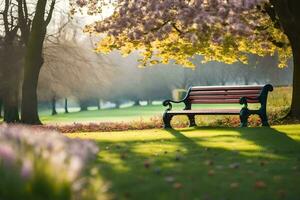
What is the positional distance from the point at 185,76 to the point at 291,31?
2587 inches

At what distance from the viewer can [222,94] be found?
58.8 ft

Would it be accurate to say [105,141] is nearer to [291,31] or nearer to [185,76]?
[291,31]

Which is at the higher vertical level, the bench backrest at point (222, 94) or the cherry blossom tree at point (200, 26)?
the cherry blossom tree at point (200, 26)

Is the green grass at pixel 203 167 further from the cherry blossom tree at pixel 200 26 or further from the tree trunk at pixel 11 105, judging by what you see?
the tree trunk at pixel 11 105

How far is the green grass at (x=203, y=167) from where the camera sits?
6969mm

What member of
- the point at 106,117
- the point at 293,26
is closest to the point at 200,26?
the point at 293,26

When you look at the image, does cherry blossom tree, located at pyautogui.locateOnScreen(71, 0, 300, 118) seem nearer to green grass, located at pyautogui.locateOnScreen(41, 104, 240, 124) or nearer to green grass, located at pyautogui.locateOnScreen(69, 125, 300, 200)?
green grass, located at pyautogui.locateOnScreen(69, 125, 300, 200)

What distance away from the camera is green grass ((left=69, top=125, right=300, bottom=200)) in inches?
274

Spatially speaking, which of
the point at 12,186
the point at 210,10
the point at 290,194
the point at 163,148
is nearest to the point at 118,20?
the point at 210,10

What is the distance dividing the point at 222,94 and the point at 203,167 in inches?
368

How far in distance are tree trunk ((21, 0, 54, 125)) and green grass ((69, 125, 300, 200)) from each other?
1179 centimetres

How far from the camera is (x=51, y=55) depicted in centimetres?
3672

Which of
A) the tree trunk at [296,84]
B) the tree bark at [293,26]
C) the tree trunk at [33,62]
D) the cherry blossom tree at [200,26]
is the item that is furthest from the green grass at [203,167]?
the tree trunk at [33,62]

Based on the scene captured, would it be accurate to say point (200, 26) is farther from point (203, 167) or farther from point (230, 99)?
point (203, 167)
